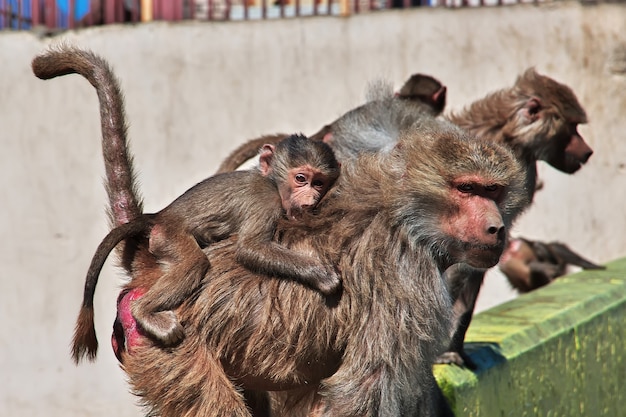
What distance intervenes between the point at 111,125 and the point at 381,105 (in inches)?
88.6

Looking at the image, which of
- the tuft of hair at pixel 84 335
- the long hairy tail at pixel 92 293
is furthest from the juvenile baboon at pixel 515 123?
the tuft of hair at pixel 84 335

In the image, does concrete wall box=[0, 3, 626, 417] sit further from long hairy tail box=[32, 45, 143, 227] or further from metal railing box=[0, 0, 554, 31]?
long hairy tail box=[32, 45, 143, 227]

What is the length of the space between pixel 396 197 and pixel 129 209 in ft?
3.50

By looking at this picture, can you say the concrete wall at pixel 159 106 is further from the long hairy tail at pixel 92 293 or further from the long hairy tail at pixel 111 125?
the long hairy tail at pixel 92 293

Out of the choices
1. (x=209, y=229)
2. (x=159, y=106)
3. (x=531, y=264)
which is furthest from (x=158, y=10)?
(x=209, y=229)

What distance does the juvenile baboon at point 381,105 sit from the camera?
5812 millimetres

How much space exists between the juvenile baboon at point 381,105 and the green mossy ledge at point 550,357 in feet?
4.22

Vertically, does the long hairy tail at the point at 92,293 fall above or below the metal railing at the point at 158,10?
below

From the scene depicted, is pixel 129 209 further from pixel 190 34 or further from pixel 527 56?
pixel 527 56

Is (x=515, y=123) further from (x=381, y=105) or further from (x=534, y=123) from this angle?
(x=381, y=105)

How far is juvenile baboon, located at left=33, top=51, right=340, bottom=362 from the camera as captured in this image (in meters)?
3.58

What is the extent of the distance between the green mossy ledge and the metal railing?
352 centimetres

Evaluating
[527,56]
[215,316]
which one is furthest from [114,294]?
[215,316]

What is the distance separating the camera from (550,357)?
5.67 metres
